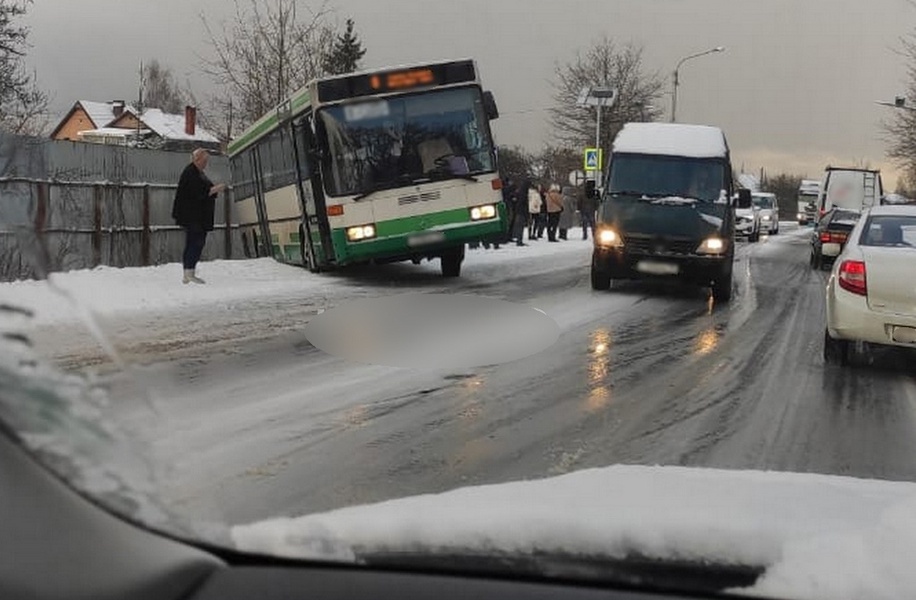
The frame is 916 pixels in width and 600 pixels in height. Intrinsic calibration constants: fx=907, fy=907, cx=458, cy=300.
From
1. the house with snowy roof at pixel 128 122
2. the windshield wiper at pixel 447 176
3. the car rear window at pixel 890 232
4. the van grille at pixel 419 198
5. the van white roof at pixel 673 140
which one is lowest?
the car rear window at pixel 890 232

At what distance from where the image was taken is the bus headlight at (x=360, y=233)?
1364cm

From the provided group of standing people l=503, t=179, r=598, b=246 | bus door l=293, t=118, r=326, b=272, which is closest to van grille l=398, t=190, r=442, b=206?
bus door l=293, t=118, r=326, b=272

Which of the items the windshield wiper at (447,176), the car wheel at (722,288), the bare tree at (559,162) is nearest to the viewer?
the car wheel at (722,288)

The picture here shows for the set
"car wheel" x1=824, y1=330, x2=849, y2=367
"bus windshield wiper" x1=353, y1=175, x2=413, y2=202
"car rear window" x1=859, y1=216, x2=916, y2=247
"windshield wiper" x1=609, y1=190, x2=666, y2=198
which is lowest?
"car wheel" x1=824, y1=330, x2=849, y2=367

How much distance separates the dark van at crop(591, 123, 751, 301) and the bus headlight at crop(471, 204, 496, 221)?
A: 1682mm

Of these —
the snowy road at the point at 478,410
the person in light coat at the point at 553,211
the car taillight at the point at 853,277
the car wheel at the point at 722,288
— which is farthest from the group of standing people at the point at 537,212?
the car taillight at the point at 853,277

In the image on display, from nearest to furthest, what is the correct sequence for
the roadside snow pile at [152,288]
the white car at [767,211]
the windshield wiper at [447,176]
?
the roadside snow pile at [152,288], the windshield wiper at [447,176], the white car at [767,211]

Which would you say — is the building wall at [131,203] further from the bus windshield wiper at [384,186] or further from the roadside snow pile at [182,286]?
the bus windshield wiper at [384,186]

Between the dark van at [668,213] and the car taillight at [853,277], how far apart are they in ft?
15.7

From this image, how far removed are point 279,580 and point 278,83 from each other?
88.9 ft

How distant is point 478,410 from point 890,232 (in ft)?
16.3

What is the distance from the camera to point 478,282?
15086 millimetres

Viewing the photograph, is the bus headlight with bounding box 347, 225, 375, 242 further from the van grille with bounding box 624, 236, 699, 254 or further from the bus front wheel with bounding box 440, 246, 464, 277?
the van grille with bounding box 624, 236, 699, 254

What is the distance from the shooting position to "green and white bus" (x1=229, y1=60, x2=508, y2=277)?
44.2 ft
